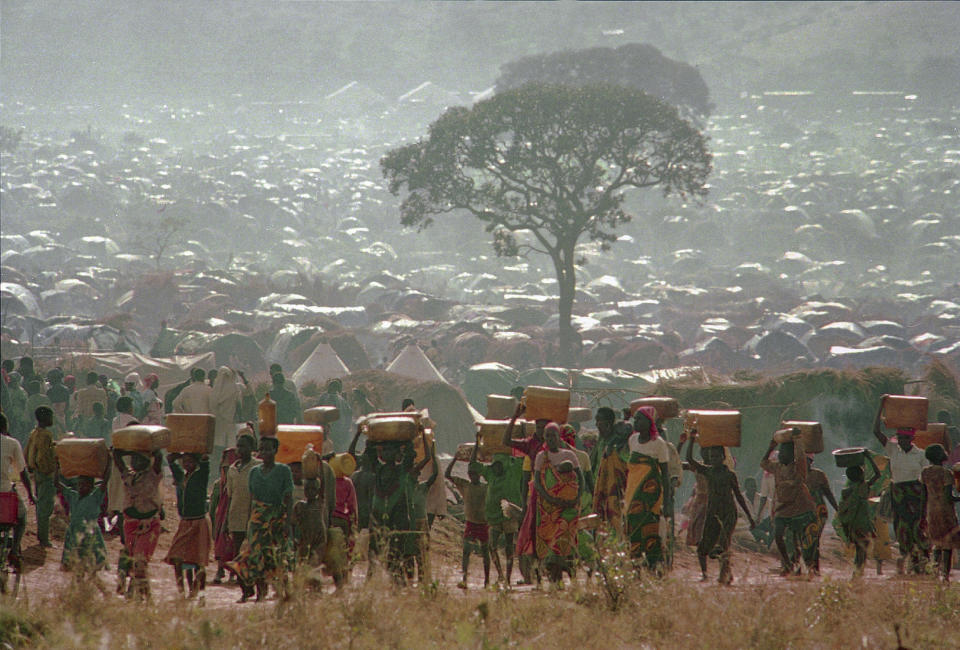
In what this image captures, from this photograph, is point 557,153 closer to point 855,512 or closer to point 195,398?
point 195,398

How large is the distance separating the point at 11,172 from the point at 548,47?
6209 cm

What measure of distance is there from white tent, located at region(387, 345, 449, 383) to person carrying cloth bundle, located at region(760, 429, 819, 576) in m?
12.2

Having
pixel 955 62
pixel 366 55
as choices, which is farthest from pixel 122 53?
pixel 955 62

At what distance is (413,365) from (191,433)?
13.0 m

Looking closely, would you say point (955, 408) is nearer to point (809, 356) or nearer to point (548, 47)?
point (809, 356)

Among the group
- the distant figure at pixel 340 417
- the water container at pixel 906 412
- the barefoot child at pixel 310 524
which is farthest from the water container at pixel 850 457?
the distant figure at pixel 340 417

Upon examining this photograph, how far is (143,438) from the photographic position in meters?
6.74

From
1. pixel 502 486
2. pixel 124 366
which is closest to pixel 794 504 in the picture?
pixel 502 486

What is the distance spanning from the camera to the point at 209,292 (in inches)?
1576

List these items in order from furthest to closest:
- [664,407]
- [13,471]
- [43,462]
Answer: [664,407] → [43,462] → [13,471]

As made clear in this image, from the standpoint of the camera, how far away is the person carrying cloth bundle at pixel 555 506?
7078 millimetres

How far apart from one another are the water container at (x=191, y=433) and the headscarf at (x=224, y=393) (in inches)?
204

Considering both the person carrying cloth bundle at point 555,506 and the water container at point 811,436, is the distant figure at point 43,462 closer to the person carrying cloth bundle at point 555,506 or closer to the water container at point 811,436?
the person carrying cloth bundle at point 555,506

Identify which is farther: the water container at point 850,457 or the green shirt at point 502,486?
the water container at point 850,457
